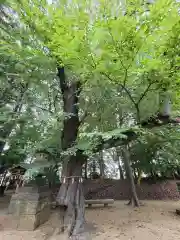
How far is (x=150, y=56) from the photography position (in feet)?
10.3

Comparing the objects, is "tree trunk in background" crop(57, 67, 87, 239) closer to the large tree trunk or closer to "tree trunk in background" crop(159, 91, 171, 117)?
the large tree trunk

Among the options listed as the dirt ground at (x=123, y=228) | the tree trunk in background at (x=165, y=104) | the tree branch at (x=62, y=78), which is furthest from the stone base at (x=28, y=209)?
the tree trunk in background at (x=165, y=104)

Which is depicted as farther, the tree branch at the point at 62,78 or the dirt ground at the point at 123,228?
the tree branch at the point at 62,78

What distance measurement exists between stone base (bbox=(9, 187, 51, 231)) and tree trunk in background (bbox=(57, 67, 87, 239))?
0.82 meters

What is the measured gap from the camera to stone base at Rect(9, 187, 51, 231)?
460cm

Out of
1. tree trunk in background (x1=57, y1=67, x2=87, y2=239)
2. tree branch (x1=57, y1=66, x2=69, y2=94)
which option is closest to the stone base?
tree trunk in background (x1=57, y1=67, x2=87, y2=239)

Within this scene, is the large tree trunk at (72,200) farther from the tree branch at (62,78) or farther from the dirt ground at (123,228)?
the tree branch at (62,78)

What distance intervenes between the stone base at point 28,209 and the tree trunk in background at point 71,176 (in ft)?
2.69

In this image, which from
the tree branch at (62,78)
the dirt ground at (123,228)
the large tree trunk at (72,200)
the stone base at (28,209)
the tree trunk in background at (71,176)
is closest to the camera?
the dirt ground at (123,228)

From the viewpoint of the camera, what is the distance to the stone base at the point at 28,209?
181 inches

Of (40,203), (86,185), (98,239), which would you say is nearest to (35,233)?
(40,203)

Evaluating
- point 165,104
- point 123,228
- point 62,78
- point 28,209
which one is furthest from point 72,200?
point 62,78

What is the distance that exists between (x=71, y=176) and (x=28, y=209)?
1532mm

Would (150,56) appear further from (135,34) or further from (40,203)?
(40,203)
